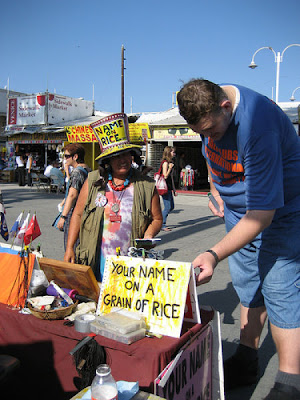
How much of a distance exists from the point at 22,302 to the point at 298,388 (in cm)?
172

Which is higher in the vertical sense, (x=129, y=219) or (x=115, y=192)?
(x=115, y=192)

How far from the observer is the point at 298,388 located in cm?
204

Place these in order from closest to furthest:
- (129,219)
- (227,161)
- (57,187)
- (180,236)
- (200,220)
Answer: (227,161) < (129,219) < (180,236) < (200,220) < (57,187)

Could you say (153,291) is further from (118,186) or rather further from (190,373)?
(118,186)

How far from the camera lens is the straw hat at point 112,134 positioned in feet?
9.86

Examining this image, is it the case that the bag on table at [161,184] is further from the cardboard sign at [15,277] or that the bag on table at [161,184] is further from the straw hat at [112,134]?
the cardboard sign at [15,277]

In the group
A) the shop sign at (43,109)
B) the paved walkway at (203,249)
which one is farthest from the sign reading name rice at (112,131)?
the shop sign at (43,109)

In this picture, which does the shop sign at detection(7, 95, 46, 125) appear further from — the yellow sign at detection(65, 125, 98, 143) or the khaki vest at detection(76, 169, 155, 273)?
the khaki vest at detection(76, 169, 155, 273)

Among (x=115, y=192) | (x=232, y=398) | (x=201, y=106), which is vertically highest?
(x=201, y=106)

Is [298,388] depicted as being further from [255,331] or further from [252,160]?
[252,160]

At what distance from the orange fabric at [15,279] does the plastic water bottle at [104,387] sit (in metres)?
1.15

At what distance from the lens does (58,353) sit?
6.99ft

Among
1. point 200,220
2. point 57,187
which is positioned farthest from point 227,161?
point 57,187

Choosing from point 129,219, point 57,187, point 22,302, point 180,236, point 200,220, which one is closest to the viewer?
point 22,302
